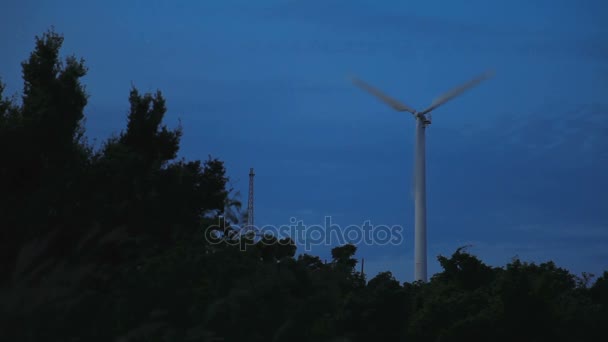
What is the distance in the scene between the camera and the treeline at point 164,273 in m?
11.9

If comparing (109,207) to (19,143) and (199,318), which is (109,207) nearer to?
(19,143)

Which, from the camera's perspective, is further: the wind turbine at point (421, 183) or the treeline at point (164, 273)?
the wind turbine at point (421, 183)

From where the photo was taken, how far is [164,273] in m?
15.2

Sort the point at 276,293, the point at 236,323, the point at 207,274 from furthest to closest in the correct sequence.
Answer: the point at 207,274 → the point at 276,293 → the point at 236,323

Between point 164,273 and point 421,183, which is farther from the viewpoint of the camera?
point 421,183

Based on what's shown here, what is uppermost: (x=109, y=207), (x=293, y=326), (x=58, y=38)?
(x=58, y=38)

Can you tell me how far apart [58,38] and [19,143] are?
21.5 feet

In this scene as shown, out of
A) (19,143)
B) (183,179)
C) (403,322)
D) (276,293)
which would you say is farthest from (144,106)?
(276,293)

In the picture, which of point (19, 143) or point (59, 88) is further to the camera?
point (59, 88)

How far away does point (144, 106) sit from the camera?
128 feet

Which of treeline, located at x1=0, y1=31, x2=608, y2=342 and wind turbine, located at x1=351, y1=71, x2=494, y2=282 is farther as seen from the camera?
wind turbine, located at x1=351, y1=71, x2=494, y2=282

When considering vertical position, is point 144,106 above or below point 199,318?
above

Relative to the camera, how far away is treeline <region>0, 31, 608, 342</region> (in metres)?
11.9

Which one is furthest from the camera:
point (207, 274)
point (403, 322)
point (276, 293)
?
point (403, 322)
